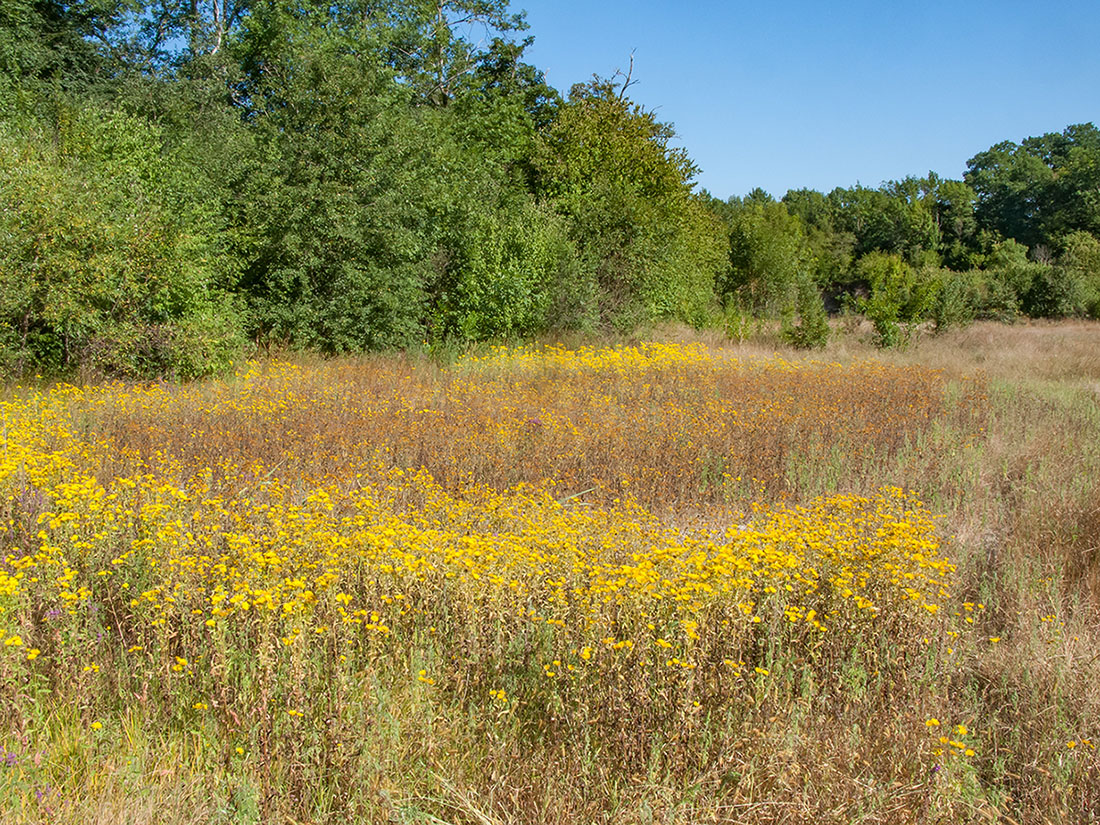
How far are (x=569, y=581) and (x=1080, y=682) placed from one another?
231 cm

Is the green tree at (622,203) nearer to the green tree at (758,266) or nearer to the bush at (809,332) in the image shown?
the bush at (809,332)

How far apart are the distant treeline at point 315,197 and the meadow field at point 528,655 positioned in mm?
5837

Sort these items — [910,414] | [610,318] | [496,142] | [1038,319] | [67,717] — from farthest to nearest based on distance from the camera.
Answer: [1038,319] < [496,142] < [610,318] < [910,414] < [67,717]

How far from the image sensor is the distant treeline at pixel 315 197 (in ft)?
36.7

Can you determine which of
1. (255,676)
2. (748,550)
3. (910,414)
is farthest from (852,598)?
(910,414)

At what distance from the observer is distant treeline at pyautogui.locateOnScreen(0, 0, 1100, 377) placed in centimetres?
1118

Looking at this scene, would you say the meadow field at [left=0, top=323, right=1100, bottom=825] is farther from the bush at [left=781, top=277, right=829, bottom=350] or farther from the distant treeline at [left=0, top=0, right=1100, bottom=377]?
the bush at [left=781, top=277, right=829, bottom=350]

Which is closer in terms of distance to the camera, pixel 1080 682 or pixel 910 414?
pixel 1080 682

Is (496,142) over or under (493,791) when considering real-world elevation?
over

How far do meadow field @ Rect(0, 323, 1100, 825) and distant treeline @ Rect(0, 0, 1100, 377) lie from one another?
5.84 meters

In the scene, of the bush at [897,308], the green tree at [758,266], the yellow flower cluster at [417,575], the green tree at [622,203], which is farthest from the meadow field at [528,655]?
the green tree at [758,266]

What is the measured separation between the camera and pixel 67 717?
2910mm

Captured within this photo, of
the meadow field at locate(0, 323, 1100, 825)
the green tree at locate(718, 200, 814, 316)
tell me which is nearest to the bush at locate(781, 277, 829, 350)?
the meadow field at locate(0, 323, 1100, 825)

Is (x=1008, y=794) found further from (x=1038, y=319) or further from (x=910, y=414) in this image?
(x=1038, y=319)
